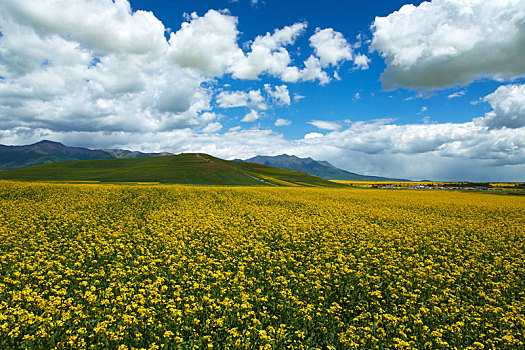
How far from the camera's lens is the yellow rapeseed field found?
654 cm

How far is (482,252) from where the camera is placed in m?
14.0

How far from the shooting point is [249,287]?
940 cm

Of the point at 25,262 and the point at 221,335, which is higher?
the point at 25,262

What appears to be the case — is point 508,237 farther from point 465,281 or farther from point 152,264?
point 152,264

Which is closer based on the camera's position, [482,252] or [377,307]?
[377,307]

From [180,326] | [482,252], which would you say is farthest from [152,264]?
[482,252]

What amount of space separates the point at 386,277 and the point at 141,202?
2470cm

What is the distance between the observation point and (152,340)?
6.47 m

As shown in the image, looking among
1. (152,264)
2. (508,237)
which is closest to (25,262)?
(152,264)

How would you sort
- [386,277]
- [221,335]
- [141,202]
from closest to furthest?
[221,335]
[386,277]
[141,202]

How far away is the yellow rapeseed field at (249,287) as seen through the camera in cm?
654

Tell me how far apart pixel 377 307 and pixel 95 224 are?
56.0 ft

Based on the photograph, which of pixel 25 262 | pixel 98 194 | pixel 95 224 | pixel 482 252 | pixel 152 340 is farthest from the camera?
pixel 98 194

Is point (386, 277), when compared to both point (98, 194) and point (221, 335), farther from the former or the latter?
point (98, 194)
